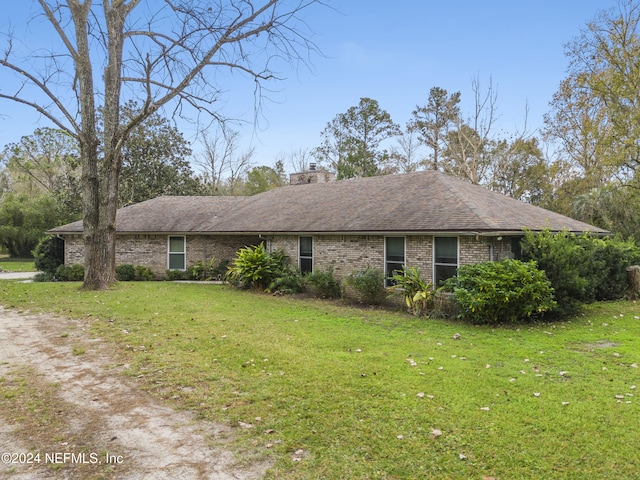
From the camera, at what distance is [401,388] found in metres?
5.48

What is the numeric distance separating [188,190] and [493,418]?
107ft

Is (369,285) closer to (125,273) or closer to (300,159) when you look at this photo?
(125,273)

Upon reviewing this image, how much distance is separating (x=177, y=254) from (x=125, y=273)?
2.38 meters

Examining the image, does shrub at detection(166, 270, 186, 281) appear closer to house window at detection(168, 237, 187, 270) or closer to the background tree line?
house window at detection(168, 237, 187, 270)

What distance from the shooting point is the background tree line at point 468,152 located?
65.6ft

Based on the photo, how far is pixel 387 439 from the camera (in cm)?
413

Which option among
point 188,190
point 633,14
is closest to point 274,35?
point 633,14

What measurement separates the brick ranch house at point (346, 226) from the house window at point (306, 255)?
0.04 m

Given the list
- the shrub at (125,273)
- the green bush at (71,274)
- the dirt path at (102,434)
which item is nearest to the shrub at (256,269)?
the shrub at (125,273)

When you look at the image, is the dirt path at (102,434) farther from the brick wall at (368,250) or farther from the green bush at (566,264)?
the green bush at (566,264)

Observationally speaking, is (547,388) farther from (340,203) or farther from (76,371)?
(340,203)

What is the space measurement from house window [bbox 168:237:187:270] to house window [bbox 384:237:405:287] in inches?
417

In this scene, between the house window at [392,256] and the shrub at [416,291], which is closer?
the shrub at [416,291]

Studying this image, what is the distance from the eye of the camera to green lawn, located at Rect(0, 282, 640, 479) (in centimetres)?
381
